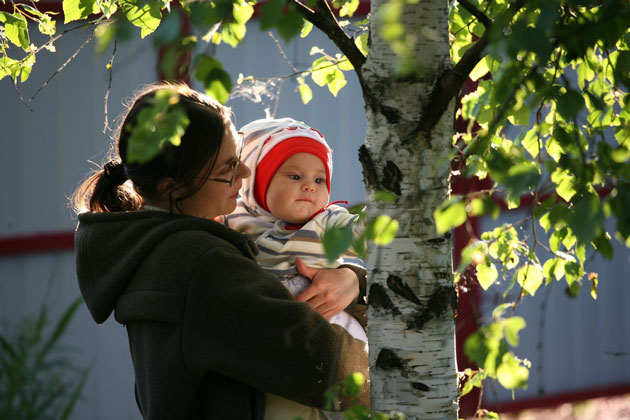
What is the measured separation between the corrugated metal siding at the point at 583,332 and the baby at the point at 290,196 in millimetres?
3842

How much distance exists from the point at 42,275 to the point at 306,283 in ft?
9.67

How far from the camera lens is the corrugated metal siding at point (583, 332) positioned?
19.1 feet

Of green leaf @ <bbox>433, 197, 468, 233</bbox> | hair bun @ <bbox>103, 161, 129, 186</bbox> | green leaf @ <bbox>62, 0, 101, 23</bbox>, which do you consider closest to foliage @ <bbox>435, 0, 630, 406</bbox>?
green leaf @ <bbox>433, 197, 468, 233</bbox>

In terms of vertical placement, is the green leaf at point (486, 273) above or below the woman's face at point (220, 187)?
below

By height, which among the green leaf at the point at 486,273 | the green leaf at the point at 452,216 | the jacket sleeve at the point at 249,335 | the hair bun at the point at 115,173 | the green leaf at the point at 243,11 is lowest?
the jacket sleeve at the point at 249,335

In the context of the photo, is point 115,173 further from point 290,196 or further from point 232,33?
point 232,33

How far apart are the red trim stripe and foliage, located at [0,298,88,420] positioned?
433 mm

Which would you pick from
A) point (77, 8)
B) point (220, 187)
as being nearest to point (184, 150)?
point (220, 187)

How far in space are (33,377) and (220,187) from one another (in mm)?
2343

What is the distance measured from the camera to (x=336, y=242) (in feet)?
3.43

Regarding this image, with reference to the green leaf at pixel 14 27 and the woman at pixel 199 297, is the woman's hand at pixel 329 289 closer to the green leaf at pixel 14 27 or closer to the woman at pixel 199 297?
the woman at pixel 199 297

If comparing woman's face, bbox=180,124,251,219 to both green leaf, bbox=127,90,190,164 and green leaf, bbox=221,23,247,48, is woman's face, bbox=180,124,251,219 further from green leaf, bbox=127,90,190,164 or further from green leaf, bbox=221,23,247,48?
green leaf, bbox=127,90,190,164

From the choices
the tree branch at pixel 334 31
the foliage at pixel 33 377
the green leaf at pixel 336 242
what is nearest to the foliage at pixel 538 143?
the green leaf at pixel 336 242

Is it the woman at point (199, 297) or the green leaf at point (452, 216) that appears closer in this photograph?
the green leaf at point (452, 216)
